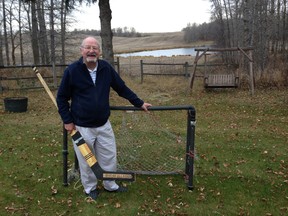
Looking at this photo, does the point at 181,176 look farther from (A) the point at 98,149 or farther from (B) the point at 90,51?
(B) the point at 90,51

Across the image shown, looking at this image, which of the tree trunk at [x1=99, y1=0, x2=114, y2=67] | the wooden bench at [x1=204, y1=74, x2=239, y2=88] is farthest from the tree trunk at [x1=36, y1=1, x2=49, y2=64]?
the wooden bench at [x1=204, y1=74, x2=239, y2=88]

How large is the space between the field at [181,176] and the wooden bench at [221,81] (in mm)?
3332

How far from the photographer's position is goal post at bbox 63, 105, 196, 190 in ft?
15.2

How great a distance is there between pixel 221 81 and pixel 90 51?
32.7ft

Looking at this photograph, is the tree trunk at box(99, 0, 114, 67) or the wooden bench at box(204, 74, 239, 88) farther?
the wooden bench at box(204, 74, 239, 88)

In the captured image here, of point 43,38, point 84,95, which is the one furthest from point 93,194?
point 43,38

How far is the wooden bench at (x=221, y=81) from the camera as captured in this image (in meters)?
13.0

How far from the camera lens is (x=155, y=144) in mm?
6824

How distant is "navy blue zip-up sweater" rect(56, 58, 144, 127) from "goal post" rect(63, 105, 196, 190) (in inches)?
17.2

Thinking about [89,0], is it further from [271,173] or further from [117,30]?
[117,30]

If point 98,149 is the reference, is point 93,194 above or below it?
below

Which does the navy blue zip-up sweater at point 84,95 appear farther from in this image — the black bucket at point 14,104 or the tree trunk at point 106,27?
the tree trunk at point 106,27

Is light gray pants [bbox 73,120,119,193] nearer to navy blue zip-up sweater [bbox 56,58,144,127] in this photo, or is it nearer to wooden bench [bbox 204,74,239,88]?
navy blue zip-up sweater [bbox 56,58,144,127]

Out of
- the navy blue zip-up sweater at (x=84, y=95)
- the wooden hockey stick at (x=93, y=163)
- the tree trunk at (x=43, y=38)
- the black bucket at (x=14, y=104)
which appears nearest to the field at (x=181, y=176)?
the black bucket at (x=14, y=104)
